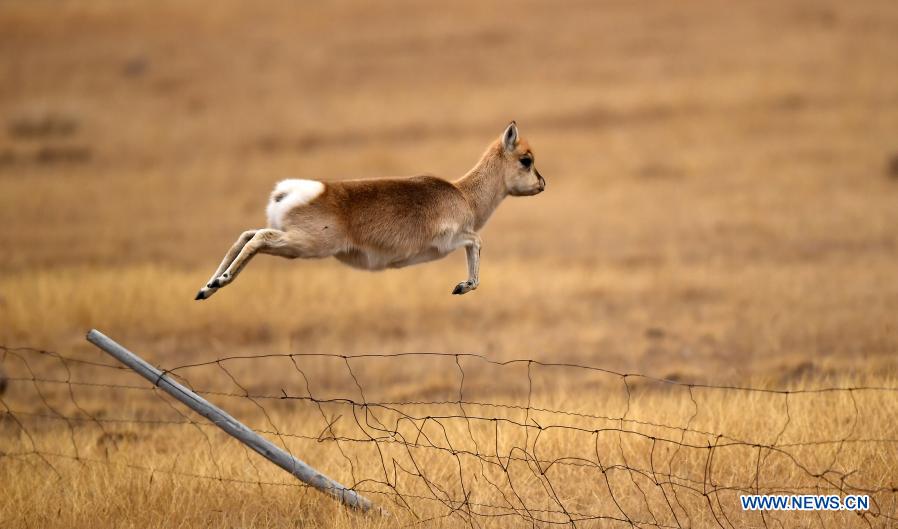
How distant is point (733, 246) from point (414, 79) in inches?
714

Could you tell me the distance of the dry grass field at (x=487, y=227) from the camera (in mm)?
8898

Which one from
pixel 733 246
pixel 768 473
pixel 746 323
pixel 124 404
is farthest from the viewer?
pixel 733 246

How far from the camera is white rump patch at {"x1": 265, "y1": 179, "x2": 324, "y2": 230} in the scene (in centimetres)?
730

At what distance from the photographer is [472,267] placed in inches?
305

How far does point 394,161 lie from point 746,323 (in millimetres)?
14220

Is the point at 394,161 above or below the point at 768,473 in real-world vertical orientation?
above

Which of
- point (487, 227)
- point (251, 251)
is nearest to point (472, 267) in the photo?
point (251, 251)

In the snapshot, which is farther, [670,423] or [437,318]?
[437,318]

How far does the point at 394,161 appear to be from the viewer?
27.7 m

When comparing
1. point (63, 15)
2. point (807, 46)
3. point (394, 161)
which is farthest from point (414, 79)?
point (63, 15)

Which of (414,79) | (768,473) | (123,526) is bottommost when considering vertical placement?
(123,526)

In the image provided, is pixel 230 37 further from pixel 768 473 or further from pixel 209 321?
pixel 768 473

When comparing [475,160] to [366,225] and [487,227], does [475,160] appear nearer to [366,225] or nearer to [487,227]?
[487,227]

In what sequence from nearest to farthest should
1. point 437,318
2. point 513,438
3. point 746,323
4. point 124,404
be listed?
point 513,438 < point 124,404 < point 746,323 < point 437,318
